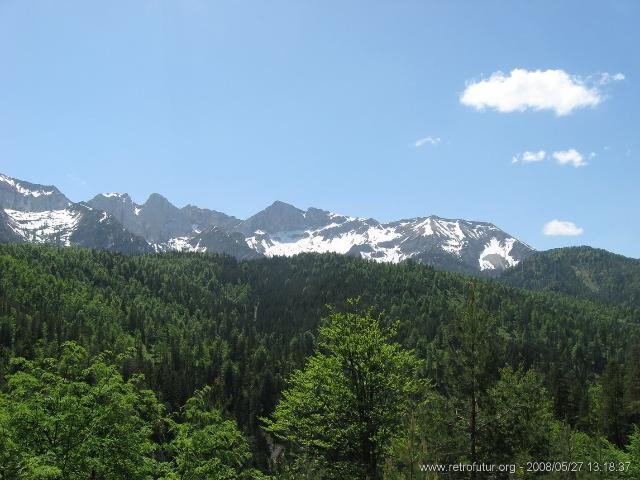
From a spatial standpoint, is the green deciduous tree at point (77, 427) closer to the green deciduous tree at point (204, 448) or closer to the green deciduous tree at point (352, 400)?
the green deciduous tree at point (204, 448)

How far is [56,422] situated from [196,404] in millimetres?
5972

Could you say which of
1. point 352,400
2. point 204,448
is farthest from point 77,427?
point 352,400

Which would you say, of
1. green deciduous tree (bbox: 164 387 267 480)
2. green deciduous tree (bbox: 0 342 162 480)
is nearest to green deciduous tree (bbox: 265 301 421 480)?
green deciduous tree (bbox: 164 387 267 480)

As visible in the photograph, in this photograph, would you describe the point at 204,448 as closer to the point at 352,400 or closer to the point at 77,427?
the point at 77,427

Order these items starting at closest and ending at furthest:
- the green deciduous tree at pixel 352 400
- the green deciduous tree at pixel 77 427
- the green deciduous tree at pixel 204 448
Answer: the green deciduous tree at pixel 77 427, the green deciduous tree at pixel 204 448, the green deciduous tree at pixel 352 400

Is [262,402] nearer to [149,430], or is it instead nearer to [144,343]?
[144,343]

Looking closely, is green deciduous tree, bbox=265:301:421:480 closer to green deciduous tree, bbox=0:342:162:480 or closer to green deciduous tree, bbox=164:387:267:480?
green deciduous tree, bbox=164:387:267:480

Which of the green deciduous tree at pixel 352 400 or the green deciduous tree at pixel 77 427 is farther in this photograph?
the green deciduous tree at pixel 352 400

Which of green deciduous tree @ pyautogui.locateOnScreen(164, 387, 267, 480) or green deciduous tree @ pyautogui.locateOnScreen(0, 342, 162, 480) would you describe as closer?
green deciduous tree @ pyautogui.locateOnScreen(0, 342, 162, 480)

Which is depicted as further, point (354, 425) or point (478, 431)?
point (354, 425)

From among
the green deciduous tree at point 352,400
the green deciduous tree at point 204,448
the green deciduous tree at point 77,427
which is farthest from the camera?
the green deciduous tree at point 352,400

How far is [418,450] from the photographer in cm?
1670

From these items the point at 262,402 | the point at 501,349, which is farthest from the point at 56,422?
the point at 262,402

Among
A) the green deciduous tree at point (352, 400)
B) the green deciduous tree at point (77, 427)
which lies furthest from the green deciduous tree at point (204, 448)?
the green deciduous tree at point (352, 400)
